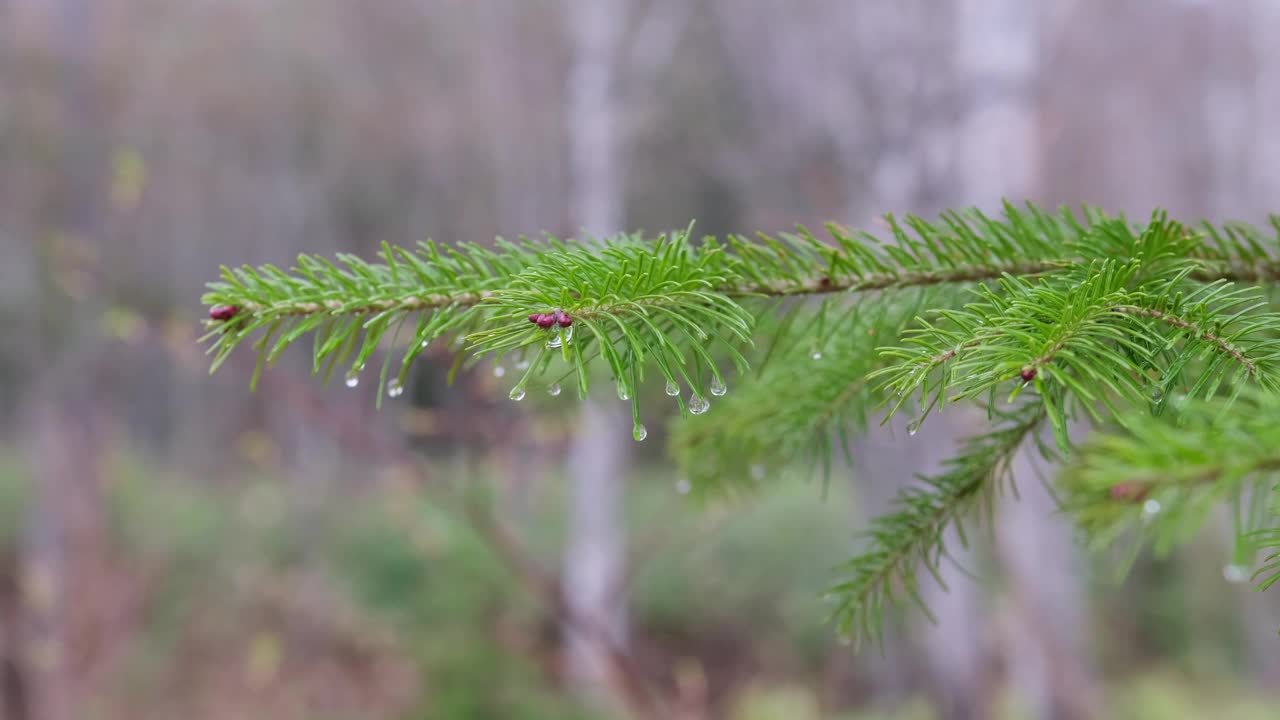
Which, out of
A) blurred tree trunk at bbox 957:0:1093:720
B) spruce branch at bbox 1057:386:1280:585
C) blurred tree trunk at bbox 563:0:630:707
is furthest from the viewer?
blurred tree trunk at bbox 563:0:630:707

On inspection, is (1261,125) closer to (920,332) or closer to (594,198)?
(594,198)

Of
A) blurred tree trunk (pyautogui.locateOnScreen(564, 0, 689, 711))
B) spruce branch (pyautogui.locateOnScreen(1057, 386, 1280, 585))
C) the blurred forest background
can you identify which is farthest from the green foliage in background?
blurred tree trunk (pyautogui.locateOnScreen(564, 0, 689, 711))

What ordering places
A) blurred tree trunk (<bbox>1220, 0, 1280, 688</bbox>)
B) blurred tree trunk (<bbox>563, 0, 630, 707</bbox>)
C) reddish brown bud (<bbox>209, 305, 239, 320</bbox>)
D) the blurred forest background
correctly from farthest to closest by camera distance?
blurred tree trunk (<bbox>1220, 0, 1280, 688</bbox>) < blurred tree trunk (<bbox>563, 0, 630, 707</bbox>) < the blurred forest background < reddish brown bud (<bbox>209, 305, 239, 320</bbox>)

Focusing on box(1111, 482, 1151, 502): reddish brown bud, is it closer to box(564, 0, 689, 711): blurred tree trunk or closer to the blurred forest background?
the blurred forest background

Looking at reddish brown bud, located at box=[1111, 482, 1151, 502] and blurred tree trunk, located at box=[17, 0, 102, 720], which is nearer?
reddish brown bud, located at box=[1111, 482, 1151, 502]

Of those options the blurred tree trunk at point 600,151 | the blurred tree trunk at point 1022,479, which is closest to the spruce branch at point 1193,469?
the blurred tree trunk at point 1022,479

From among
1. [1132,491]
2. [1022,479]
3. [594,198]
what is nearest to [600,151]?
[594,198]

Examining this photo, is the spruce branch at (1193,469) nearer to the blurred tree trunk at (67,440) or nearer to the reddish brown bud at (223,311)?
the reddish brown bud at (223,311)
